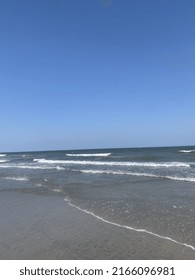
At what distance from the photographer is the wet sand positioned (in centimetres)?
610

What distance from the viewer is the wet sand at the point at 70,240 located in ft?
20.0

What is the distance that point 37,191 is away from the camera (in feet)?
50.3

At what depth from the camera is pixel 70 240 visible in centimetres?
708
